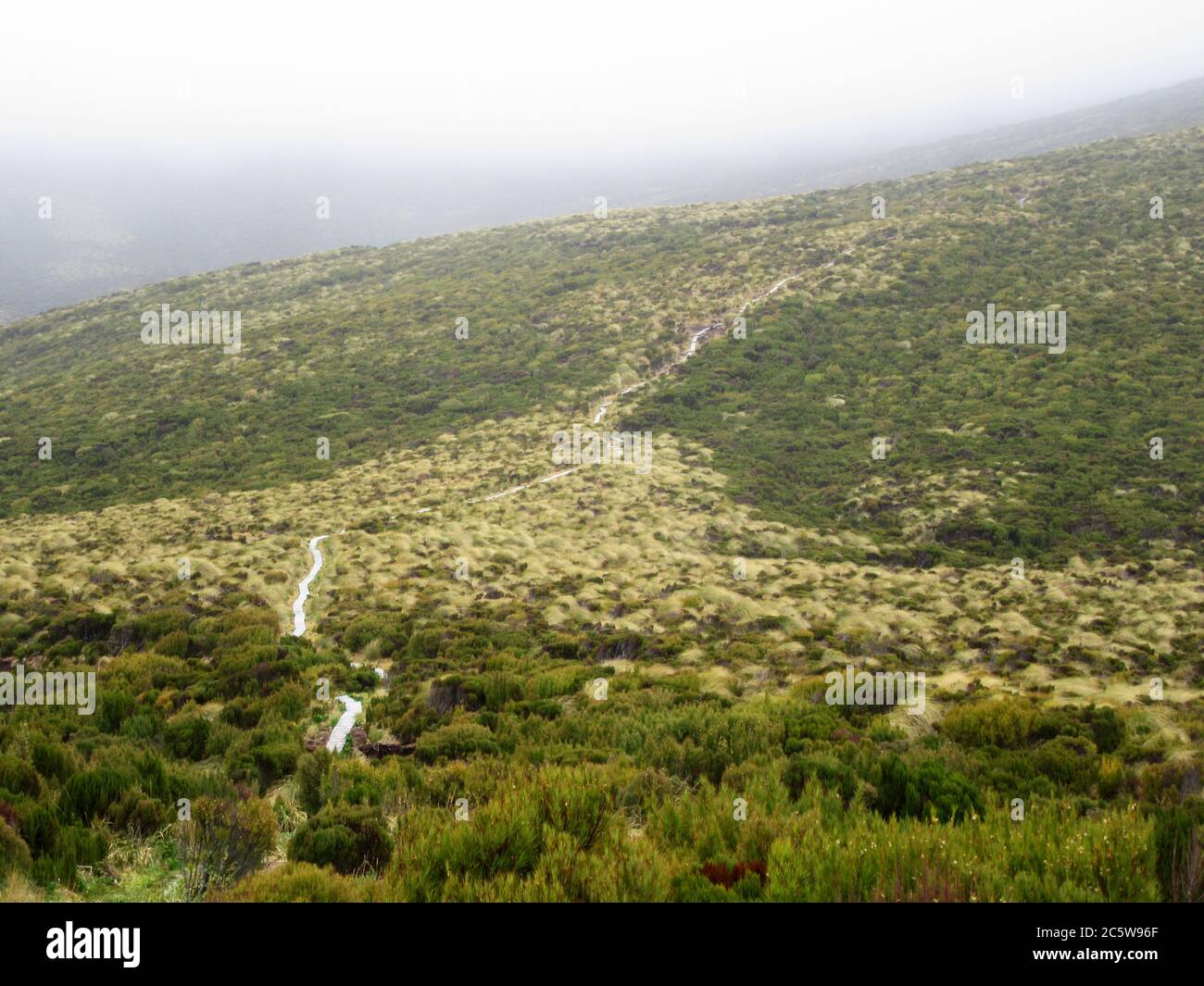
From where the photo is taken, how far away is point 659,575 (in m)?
21.7

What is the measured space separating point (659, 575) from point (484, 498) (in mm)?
10731

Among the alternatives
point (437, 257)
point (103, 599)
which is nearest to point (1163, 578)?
Result: point (103, 599)

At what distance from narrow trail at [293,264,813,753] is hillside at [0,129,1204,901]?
0.25 metres

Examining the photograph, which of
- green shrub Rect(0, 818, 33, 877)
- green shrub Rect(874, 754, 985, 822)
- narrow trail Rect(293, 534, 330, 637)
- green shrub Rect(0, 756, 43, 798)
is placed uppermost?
green shrub Rect(0, 818, 33, 877)

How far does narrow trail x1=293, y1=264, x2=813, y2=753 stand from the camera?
11.0 m

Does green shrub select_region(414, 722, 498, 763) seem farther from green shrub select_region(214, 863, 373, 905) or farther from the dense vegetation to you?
green shrub select_region(214, 863, 373, 905)

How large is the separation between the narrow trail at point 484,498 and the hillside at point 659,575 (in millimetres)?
255

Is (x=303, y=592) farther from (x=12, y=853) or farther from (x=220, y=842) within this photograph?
(x=12, y=853)

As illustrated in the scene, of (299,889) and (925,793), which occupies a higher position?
(299,889)

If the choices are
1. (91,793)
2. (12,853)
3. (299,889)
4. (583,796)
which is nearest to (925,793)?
(583,796)

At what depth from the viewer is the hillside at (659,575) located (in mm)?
5828

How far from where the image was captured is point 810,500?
2883cm

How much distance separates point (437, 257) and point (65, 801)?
77.3 m

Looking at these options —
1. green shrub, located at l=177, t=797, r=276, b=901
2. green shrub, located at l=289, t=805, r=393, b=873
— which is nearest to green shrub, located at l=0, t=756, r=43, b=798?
green shrub, located at l=177, t=797, r=276, b=901
